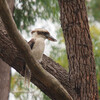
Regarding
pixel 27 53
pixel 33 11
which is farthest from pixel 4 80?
pixel 27 53

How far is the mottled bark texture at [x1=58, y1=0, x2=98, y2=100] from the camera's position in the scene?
230cm

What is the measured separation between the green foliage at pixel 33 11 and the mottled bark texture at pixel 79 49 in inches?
61.9

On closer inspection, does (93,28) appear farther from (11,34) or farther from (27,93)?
(11,34)

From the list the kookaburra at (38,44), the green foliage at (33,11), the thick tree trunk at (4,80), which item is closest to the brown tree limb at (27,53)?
the kookaburra at (38,44)

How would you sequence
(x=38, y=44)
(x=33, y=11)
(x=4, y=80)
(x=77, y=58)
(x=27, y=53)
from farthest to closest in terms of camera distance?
(x=33, y=11), (x=4, y=80), (x=77, y=58), (x=38, y=44), (x=27, y=53)

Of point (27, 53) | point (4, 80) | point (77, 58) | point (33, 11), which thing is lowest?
point (27, 53)

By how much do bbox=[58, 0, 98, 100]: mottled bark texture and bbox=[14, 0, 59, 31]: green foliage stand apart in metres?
1.57

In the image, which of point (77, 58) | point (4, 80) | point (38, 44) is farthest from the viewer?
point (4, 80)

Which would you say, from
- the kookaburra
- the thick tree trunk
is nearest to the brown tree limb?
the kookaburra

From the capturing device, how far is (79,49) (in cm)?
236

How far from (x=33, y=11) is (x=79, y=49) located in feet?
5.90

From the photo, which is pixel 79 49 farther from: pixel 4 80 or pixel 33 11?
pixel 33 11

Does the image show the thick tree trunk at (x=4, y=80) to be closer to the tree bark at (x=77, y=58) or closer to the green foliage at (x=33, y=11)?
the green foliage at (x=33, y=11)

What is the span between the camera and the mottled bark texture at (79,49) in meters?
2.30
